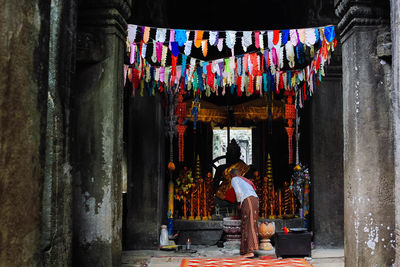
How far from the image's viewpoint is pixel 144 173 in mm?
9539

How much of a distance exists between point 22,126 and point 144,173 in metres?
6.91

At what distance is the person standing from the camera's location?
29.4ft

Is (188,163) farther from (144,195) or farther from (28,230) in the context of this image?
(28,230)

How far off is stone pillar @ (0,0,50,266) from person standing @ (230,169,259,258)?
257 inches

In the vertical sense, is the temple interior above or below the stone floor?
above

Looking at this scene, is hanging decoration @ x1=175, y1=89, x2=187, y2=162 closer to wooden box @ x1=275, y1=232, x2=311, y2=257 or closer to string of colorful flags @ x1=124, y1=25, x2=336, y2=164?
string of colorful flags @ x1=124, y1=25, x2=336, y2=164

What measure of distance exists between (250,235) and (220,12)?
275 inches

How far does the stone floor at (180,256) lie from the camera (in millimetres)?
8047

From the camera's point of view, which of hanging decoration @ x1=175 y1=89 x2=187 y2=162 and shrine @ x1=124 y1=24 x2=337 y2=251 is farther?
hanging decoration @ x1=175 y1=89 x2=187 y2=162

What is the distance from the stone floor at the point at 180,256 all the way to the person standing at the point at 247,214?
353mm

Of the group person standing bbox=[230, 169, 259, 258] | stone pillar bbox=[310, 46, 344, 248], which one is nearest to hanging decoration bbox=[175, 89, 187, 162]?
person standing bbox=[230, 169, 259, 258]

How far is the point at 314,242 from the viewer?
9.41 metres

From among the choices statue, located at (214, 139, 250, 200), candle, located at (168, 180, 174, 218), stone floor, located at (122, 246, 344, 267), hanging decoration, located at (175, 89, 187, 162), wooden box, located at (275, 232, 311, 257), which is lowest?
stone floor, located at (122, 246, 344, 267)

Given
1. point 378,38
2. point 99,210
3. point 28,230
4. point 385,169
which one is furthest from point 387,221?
point 28,230
